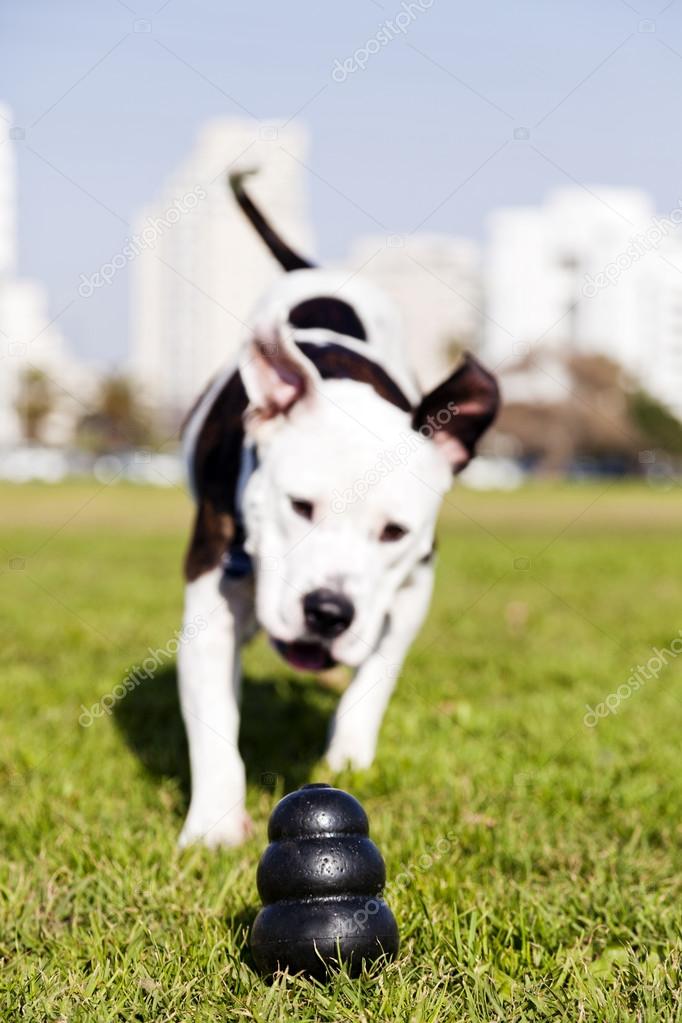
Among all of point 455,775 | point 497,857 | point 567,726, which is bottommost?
point 567,726

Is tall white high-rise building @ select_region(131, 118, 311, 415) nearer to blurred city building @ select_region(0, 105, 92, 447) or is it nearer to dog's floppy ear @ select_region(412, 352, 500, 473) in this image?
blurred city building @ select_region(0, 105, 92, 447)

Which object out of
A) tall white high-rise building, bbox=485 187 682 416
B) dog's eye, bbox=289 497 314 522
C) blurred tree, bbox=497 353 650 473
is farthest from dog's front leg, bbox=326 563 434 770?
tall white high-rise building, bbox=485 187 682 416

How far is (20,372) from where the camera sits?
239 feet

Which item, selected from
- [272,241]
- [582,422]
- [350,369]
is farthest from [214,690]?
[582,422]

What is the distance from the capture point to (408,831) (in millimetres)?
3566

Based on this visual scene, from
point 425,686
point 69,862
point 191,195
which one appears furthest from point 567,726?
point 191,195

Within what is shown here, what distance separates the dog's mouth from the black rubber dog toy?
942 millimetres

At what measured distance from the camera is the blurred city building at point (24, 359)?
2756cm

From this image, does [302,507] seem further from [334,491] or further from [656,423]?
[656,423]

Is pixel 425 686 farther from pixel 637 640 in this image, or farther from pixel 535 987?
pixel 535 987

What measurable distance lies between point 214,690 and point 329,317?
152 cm

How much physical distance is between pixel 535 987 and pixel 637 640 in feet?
17.4

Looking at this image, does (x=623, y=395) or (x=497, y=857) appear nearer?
(x=497, y=857)

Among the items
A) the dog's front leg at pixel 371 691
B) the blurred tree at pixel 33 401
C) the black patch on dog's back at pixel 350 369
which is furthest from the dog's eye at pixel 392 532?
the blurred tree at pixel 33 401
